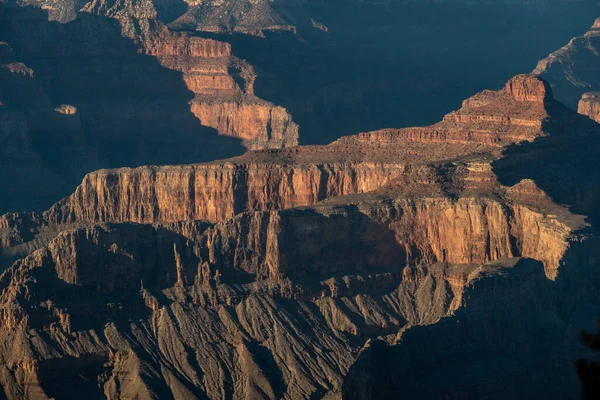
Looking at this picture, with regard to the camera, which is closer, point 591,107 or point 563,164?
point 563,164

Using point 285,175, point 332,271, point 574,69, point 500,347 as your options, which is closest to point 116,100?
point 574,69

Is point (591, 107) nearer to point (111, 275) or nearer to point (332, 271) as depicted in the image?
point (332, 271)

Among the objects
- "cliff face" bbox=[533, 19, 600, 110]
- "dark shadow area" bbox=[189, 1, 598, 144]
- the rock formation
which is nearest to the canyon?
"dark shadow area" bbox=[189, 1, 598, 144]

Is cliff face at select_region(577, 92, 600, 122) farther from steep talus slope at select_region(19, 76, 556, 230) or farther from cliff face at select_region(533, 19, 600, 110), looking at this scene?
steep talus slope at select_region(19, 76, 556, 230)


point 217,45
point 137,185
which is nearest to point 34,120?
point 217,45

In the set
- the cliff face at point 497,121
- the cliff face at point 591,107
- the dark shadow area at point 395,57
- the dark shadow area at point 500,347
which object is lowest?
the dark shadow area at point 500,347

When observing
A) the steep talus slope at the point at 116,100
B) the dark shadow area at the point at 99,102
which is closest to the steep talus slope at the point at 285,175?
the steep talus slope at the point at 116,100

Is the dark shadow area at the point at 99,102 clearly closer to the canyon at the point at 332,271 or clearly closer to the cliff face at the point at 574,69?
the cliff face at the point at 574,69
